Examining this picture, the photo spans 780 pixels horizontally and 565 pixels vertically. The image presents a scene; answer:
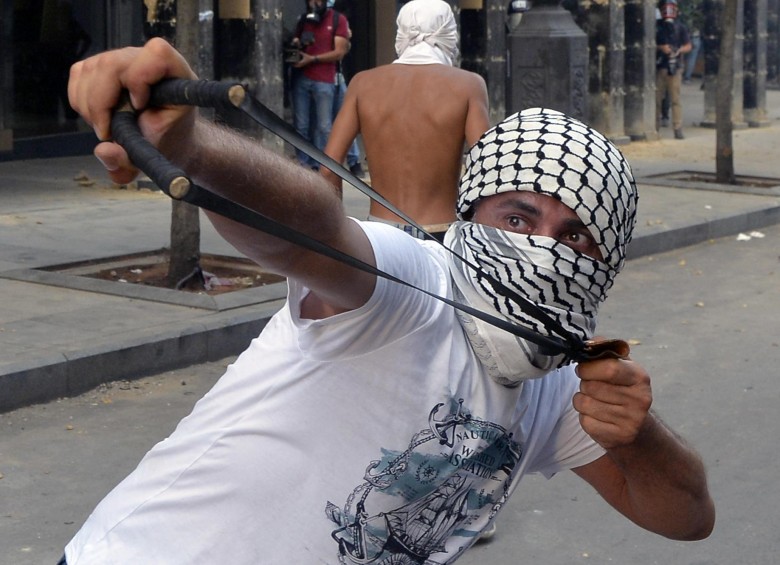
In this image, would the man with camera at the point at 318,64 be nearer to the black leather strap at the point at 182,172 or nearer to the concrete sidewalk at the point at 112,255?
the concrete sidewalk at the point at 112,255

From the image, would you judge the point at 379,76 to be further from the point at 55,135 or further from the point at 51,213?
the point at 55,135

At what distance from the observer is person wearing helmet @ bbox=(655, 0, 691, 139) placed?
20.5 m

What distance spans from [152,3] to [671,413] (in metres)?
8.61

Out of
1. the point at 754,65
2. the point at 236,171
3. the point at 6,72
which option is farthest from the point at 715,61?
the point at 236,171

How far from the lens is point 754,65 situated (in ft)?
73.7

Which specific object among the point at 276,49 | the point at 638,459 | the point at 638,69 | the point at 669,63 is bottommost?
the point at 638,459

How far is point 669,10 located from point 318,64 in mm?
9134

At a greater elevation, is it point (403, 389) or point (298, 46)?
point (298, 46)

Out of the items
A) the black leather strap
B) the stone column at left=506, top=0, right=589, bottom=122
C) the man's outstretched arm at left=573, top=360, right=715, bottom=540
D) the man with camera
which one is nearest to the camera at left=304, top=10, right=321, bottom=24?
the man with camera

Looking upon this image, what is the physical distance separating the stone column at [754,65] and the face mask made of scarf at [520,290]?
70.3ft

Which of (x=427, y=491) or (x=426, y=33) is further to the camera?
(x=426, y=33)

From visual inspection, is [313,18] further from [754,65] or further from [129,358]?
[754,65]

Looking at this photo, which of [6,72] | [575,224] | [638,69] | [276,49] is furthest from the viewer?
[638,69]

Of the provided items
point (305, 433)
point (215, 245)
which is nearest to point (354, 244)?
point (305, 433)
